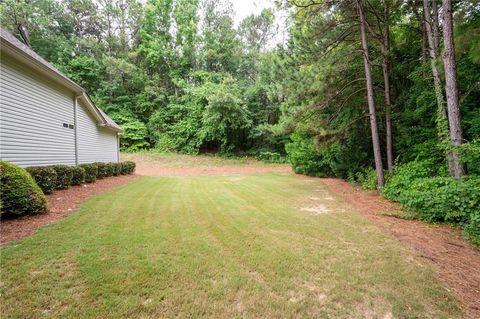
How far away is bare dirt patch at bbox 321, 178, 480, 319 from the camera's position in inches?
95.0

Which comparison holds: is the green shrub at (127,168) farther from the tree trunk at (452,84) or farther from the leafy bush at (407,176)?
the tree trunk at (452,84)

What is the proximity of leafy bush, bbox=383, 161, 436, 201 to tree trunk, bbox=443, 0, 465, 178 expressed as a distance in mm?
1193

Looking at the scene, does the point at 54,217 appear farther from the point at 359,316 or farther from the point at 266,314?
the point at 359,316

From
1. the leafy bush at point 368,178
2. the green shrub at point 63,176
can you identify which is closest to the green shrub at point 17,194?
the green shrub at point 63,176

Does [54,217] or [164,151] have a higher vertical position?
[164,151]

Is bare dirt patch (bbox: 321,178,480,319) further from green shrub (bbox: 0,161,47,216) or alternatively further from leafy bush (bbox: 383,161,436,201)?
green shrub (bbox: 0,161,47,216)

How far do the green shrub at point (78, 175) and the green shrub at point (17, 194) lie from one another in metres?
3.17

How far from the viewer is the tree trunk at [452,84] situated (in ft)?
15.7

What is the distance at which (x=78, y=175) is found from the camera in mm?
7566

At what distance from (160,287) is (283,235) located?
2.16 metres

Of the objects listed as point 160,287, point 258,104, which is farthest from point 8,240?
point 258,104

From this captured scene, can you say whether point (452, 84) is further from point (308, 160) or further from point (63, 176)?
point (63, 176)

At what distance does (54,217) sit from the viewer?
436 centimetres

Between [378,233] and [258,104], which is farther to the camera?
[258,104]
